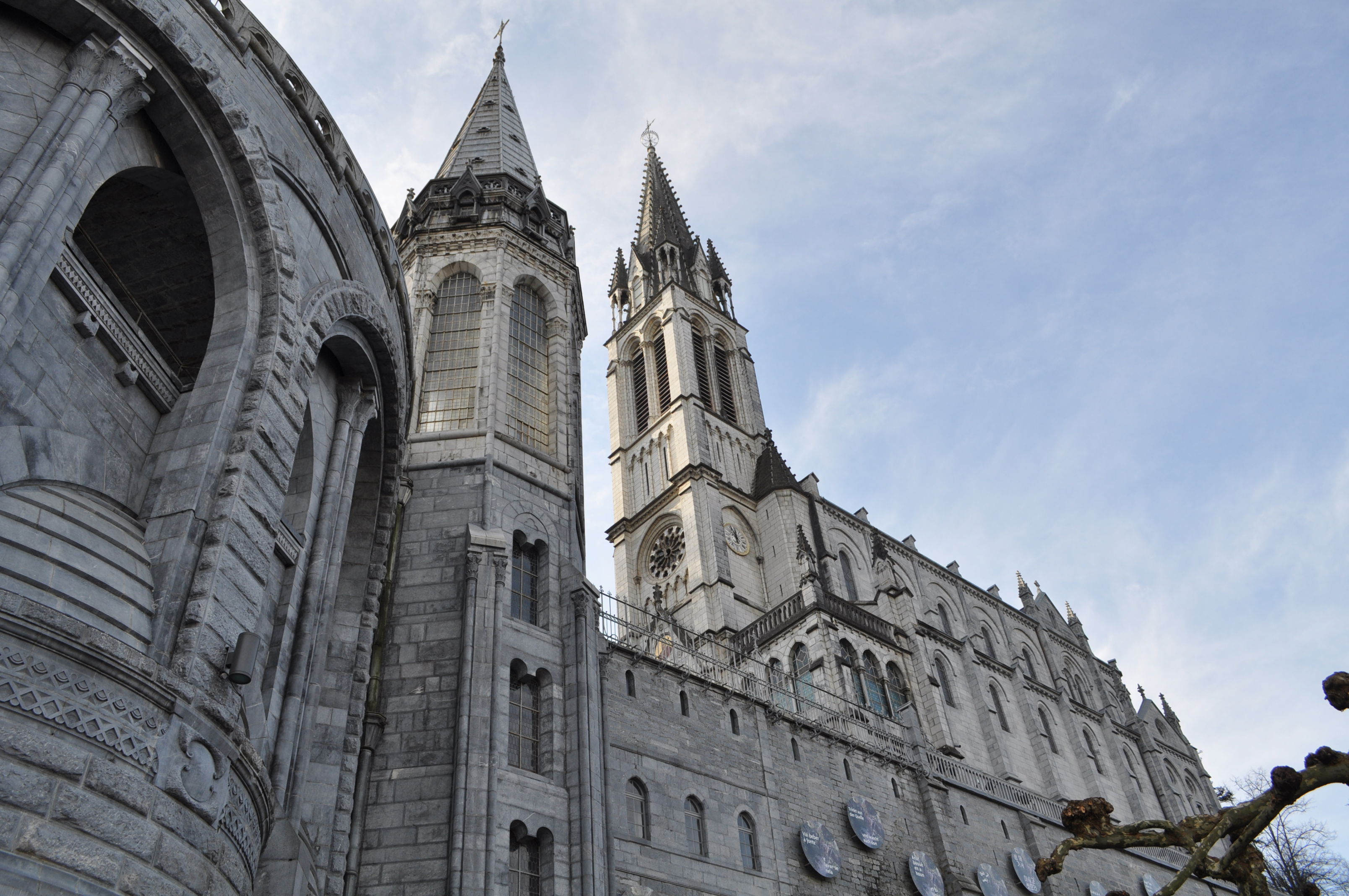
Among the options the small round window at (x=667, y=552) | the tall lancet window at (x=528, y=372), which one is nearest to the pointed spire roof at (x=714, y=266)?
the small round window at (x=667, y=552)

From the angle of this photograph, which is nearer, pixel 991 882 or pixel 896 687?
pixel 991 882

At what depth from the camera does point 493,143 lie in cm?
2623

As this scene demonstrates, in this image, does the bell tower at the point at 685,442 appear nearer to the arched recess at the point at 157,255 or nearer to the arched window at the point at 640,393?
the arched window at the point at 640,393

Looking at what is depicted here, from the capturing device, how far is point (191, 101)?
1095 cm

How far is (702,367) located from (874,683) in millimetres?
23061

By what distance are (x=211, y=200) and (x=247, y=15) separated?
10.4 feet

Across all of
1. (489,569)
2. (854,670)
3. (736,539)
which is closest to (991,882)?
(854,670)

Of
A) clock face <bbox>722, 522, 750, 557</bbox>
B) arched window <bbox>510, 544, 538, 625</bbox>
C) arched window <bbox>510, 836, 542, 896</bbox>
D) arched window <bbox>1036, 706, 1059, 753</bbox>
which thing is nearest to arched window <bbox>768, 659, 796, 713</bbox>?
arched window <bbox>510, 544, 538, 625</bbox>

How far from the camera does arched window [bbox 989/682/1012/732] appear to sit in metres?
45.9

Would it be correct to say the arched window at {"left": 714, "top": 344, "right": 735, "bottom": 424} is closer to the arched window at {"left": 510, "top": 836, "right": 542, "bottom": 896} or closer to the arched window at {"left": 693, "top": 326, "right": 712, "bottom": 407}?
the arched window at {"left": 693, "top": 326, "right": 712, "bottom": 407}

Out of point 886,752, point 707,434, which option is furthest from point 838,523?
point 886,752

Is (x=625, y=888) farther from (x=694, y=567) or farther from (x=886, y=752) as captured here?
(x=694, y=567)

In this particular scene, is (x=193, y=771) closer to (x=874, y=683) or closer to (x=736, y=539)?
(x=874, y=683)

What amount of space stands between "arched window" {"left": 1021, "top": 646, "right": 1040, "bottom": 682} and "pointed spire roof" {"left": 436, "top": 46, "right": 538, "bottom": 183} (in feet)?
144
